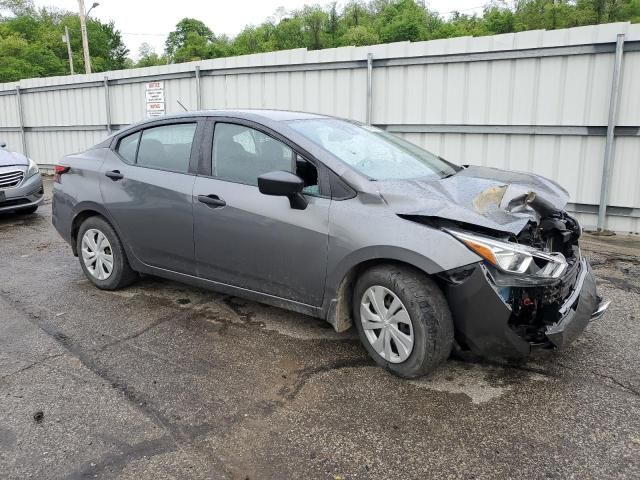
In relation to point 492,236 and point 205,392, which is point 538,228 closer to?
point 492,236

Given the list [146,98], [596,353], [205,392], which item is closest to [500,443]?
[596,353]

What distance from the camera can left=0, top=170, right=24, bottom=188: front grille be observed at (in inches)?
321

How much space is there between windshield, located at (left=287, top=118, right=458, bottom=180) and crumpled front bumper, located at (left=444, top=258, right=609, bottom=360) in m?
0.98

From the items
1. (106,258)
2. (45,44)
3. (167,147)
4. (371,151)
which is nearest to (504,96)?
A: (371,151)

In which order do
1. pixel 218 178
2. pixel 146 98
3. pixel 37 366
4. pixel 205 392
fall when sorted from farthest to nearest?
pixel 146 98, pixel 218 178, pixel 37 366, pixel 205 392

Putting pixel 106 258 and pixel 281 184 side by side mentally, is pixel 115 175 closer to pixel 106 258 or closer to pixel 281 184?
pixel 106 258

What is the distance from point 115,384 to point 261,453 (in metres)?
1.19

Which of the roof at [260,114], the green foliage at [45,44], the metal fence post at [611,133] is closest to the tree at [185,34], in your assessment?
the green foliage at [45,44]

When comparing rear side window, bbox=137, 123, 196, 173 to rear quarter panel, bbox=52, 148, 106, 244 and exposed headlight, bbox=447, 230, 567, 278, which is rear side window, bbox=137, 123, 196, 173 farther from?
exposed headlight, bbox=447, 230, 567, 278

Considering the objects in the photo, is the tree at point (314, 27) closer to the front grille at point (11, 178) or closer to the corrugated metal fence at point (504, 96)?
the corrugated metal fence at point (504, 96)

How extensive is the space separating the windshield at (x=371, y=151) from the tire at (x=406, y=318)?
73 cm

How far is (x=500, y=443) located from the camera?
270 cm

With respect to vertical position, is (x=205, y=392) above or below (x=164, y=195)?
below

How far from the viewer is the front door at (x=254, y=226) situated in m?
3.54
